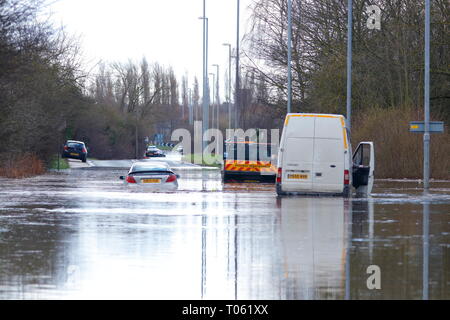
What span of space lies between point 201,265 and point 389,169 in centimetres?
2981

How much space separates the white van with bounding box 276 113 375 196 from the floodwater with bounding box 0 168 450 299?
66cm

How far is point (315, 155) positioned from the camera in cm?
2611

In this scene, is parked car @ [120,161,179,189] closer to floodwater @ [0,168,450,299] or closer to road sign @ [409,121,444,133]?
floodwater @ [0,168,450,299]

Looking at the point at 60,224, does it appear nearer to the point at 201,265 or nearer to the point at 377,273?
the point at 201,265

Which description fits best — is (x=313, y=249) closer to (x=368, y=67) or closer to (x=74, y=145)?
(x=368, y=67)

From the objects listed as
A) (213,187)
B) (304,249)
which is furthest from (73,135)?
(304,249)

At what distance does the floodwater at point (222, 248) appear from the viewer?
33.6 ft

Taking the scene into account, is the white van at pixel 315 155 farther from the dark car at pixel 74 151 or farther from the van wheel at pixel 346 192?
the dark car at pixel 74 151

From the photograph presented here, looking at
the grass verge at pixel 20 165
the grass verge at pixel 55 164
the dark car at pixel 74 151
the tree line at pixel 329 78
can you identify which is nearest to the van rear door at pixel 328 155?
the tree line at pixel 329 78

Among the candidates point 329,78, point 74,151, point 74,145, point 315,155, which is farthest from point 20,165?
point 74,145

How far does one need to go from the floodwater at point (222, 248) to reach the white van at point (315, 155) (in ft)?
2.17

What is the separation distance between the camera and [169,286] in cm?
1031

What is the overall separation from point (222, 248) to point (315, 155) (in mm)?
12269

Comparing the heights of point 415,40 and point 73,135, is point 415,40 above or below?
above
